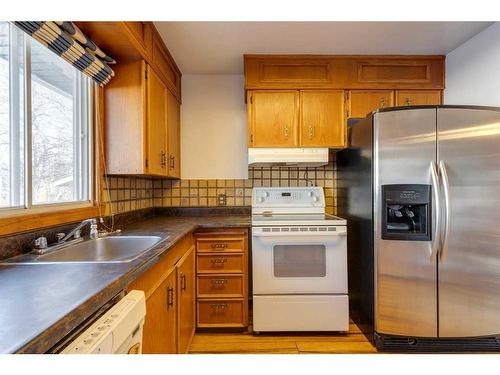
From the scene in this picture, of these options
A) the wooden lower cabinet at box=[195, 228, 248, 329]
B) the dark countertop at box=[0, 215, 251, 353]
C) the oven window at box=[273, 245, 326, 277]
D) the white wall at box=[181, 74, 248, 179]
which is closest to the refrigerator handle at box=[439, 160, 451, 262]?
the oven window at box=[273, 245, 326, 277]

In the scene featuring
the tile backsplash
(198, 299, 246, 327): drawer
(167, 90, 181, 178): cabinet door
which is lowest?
(198, 299, 246, 327): drawer

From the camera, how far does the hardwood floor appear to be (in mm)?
1963

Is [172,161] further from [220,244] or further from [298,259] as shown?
[298,259]

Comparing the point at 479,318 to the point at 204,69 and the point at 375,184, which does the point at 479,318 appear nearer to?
the point at 375,184

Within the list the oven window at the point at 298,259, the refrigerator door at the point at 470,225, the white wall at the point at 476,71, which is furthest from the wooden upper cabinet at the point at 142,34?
the white wall at the point at 476,71

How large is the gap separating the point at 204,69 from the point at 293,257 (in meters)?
1.91

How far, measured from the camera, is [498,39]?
1952 mm

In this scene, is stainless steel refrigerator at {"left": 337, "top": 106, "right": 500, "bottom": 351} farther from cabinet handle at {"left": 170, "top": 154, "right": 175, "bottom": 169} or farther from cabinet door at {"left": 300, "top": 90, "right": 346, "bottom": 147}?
cabinet handle at {"left": 170, "top": 154, "right": 175, "bottom": 169}

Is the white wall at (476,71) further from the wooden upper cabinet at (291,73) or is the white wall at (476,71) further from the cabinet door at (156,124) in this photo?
the cabinet door at (156,124)

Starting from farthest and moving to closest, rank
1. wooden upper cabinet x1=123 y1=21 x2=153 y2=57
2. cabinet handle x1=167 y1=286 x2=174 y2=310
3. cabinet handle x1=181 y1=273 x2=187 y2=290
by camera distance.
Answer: cabinet handle x1=181 y1=273 x2=187 y2=290, wooden upper cabinet x1=123 y1=21 x2=153 y2=57, cabinet handle x1=167 y1=286 x2=174 y2=310

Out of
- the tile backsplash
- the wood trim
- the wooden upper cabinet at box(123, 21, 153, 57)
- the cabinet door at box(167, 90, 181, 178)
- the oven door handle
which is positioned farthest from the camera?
the tile backsplash
